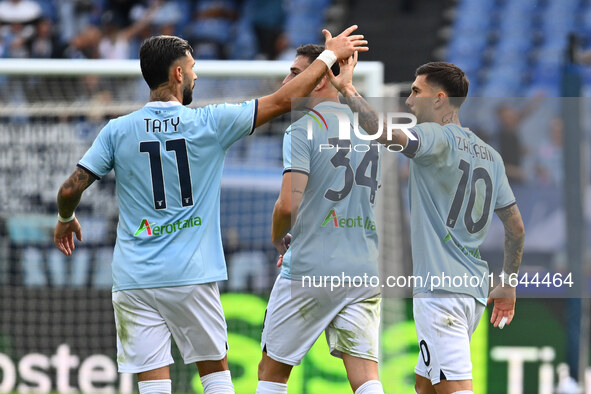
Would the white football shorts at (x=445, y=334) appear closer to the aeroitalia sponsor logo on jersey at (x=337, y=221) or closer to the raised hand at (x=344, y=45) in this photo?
the aeroitalia sponsor logo on jersey at (x=337, y=221)

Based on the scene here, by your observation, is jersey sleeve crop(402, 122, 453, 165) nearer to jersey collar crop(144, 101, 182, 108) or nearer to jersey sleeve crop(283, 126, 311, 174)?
jersey sleeve crop(283, 126, 311, 174)

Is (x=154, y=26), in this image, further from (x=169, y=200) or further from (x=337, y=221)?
(x=169, y=200)

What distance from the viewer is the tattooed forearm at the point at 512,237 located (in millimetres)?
4785

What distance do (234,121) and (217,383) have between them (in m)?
1.25

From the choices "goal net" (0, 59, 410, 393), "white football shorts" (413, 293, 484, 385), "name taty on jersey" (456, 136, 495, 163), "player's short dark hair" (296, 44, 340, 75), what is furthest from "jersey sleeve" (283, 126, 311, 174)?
"goal net" (0, 59, 410, 393)

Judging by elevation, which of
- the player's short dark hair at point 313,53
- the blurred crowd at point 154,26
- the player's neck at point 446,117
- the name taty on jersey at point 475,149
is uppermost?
the blurred crowd at point 154,26

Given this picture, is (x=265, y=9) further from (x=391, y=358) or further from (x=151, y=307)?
(x=151, y=307)

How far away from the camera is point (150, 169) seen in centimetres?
450

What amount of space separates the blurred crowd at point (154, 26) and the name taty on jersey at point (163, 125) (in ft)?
26.2

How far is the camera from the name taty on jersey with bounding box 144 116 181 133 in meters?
4.50

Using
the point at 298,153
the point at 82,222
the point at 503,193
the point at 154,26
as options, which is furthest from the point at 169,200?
the point at 154,26

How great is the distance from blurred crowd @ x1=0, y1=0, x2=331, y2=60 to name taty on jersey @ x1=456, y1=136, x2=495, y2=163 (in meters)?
7.90

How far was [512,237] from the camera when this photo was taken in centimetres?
486

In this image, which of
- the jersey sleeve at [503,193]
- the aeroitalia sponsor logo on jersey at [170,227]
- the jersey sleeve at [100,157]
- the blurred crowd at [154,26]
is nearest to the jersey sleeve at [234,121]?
the aeroitalia sponsor logo on jersey at [170,227]
